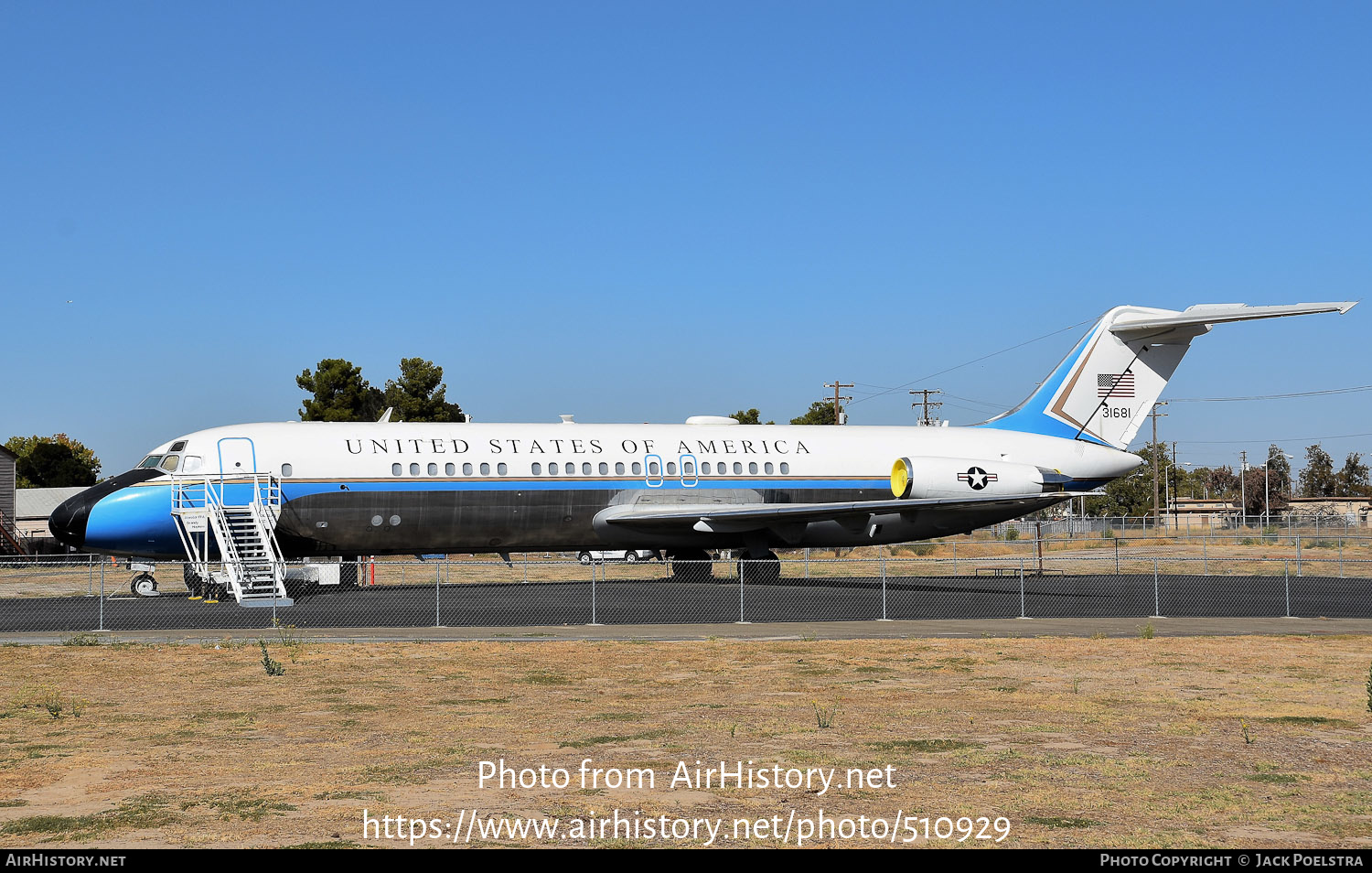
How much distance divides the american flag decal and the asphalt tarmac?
19.0ft

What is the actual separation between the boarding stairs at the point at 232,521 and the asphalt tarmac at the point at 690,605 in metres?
1.03

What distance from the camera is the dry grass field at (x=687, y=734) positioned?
29.9 ft

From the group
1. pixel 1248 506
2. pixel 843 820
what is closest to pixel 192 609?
pixel 843 820

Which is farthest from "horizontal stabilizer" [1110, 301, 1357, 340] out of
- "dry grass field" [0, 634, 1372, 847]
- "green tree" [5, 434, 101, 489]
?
"green tree" [5, 434, 101, 489]

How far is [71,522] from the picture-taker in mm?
28906

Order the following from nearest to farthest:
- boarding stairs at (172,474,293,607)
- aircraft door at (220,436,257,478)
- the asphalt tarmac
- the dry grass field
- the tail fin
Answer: the dry grass field → the asphalt tarmac → boarding stairs at (172,474,293,607) → aircraft door at (220,436,257,478) → the tail fin

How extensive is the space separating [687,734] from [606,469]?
21.1 metres

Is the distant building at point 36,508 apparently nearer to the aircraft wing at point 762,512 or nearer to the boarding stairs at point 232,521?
the boarding stairs at point 232,521

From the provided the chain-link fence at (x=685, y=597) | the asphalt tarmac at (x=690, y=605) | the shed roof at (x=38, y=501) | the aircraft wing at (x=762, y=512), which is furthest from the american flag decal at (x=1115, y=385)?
the shed roof at (x=38, y=501)

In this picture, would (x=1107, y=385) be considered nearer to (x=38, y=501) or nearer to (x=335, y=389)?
(x=335, y=389)

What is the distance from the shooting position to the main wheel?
30703mm

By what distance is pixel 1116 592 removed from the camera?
32031 mm

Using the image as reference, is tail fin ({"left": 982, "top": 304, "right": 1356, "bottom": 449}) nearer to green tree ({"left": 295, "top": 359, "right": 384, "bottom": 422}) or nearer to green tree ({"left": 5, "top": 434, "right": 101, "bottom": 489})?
green tree ({"left": 295, "top": 359, "right": 384, "bottom": 422})

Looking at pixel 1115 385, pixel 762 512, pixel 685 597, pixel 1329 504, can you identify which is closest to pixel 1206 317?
pixel 1115 385
